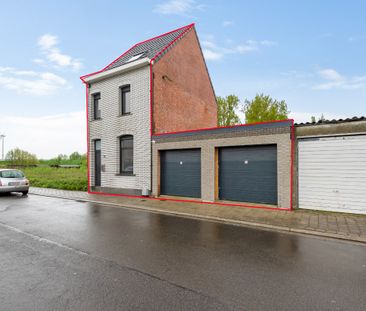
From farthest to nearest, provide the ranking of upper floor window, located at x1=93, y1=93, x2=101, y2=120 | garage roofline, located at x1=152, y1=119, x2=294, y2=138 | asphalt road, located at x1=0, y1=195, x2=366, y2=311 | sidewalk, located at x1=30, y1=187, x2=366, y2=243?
1. upper floor window, located at x1=93, y1=93, x2=101, y2=120
2. garage roofline, located at x1=152, y1=119, x2=294, y2=138
3. sidewalk, located at x1=30, y1=187, x2=366, y2=243
4. asphalt road, located at x1=0, y1=195, x2=366, y2=311

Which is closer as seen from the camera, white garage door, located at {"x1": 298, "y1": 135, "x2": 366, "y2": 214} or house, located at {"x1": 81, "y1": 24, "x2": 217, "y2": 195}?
white garage door, located at {"x1": 298, "y1": 135, "x2": 366, "y2": 214}

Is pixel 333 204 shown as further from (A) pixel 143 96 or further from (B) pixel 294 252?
(A) pixel 143 96

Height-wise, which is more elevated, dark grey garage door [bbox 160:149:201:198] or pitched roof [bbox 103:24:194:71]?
pitched roof [bbox 103:24:194:71]

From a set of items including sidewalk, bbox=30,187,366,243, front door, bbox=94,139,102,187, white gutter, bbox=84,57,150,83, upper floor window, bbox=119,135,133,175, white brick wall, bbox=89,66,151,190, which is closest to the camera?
sidewalk, bbox=30,187,366,243

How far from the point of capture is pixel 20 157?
50.9 m

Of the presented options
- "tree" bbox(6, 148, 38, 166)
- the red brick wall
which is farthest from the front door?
"tree" bbox(6, 148, 38, 166)

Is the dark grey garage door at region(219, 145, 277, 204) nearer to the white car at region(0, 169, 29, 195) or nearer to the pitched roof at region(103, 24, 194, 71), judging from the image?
the pitched roof at region(103, 24, 194, 71)

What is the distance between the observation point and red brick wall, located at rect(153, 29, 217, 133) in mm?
13547

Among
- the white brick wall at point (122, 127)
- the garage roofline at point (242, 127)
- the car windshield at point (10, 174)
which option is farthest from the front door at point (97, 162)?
the garage roofline at point (242, 127)

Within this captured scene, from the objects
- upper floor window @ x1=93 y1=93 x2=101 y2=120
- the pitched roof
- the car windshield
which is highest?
the pitched roof

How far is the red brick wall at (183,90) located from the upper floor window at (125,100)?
208cm

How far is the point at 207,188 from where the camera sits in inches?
438

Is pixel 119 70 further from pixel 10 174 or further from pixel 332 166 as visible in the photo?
pixel 332 166

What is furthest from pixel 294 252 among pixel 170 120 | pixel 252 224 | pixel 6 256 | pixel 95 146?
pixel 95 146
